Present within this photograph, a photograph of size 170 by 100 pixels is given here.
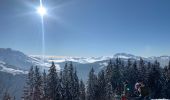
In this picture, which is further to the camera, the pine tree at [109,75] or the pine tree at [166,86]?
the pine tree at [109,75]

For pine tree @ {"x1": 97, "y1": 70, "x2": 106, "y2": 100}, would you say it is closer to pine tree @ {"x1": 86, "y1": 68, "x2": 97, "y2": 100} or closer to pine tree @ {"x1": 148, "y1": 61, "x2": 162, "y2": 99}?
pine tree @ {"x1": 86, "y1": 68, "x2": 97, "y2": 100}

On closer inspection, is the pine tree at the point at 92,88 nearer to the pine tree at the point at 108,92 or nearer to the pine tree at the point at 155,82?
the pine tree at the point at 108,92

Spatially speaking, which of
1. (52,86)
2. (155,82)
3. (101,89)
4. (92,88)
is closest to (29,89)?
(52,86)

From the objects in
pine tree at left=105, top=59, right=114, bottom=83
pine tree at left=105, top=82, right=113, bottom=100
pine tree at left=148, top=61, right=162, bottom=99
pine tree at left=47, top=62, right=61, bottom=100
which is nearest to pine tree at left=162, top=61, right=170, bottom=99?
pine tree at left=148, top=61, right=162, bottom=99

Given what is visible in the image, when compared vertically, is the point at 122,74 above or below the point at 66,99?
above

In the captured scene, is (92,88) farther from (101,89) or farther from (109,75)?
(109,75)

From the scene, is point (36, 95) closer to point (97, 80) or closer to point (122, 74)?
point (97, 80)

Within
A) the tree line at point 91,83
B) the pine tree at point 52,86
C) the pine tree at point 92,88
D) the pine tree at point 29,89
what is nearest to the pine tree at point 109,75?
the tree line at point 91,83

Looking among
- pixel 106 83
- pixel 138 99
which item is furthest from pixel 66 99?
pixel 138 99
